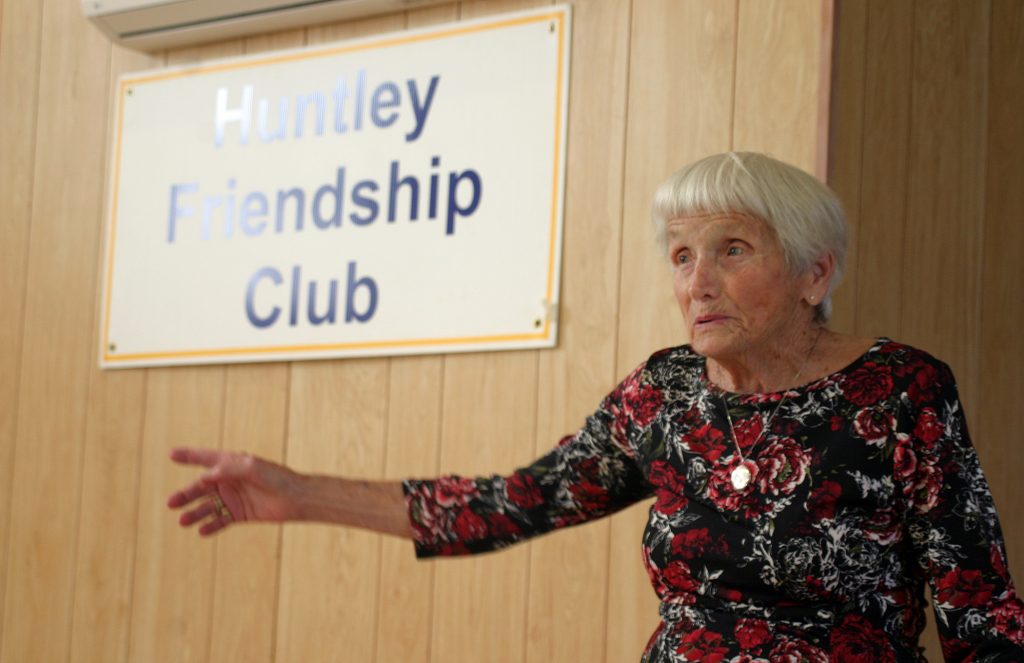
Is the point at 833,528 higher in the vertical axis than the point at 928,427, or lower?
lower

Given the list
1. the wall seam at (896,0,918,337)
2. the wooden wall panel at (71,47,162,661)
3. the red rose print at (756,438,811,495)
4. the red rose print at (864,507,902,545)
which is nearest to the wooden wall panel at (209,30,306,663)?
the wooden wall panel at (71,47,162,661)

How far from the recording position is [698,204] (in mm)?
2049

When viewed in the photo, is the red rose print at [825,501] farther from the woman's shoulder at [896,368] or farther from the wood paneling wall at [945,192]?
the wood paneling wall at [945,192]

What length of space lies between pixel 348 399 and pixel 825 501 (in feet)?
4.78

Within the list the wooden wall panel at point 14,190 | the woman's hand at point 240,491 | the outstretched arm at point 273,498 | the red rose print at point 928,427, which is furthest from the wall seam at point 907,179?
the wooden wall panel at point 14,190

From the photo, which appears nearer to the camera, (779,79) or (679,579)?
(679,579)

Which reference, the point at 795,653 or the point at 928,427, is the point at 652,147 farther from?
the point at 795,653

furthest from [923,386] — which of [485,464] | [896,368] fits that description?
[485,464]

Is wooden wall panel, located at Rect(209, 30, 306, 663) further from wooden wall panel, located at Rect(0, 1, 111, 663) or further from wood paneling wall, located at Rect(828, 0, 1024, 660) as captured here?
wood paneling wall, located at Rect(828, 0, 1024, 660)

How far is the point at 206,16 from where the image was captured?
3352 millimetres

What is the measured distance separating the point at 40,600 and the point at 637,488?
1.94 meters

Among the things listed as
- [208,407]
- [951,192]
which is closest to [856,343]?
[951,192]

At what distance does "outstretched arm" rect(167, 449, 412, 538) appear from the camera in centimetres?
208

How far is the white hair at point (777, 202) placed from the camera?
2.02 meters
